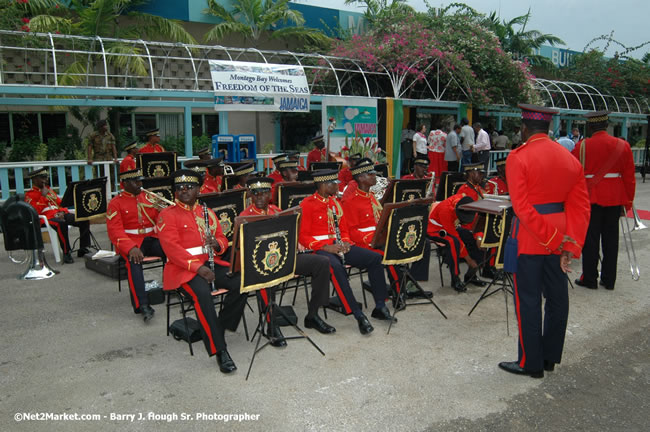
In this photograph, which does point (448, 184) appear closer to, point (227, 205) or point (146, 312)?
point (227, 205)

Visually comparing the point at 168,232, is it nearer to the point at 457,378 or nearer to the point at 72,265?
the point at 457,378

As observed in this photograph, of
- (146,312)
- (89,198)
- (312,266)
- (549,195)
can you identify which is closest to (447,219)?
(312,266)

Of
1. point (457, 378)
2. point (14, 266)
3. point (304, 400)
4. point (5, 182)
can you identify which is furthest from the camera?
point (5, 182)

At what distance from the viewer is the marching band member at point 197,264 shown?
175 inches

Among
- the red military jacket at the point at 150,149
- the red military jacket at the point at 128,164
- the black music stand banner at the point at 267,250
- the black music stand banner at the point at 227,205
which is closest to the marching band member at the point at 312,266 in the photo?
the black music stand banner at the point at 267,250

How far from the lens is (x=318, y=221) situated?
18.7 feet

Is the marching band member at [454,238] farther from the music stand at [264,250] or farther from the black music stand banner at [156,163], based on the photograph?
the black music stand banner at [156,163]

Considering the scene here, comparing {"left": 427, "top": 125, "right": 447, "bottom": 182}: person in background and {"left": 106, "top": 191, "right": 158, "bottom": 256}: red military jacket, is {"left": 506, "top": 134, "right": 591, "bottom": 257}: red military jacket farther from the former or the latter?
{"left": 427, "top": 125, "right": 447, "bottom": 182}: person in background

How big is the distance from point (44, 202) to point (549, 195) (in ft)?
23.4

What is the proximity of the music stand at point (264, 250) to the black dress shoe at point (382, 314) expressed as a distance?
100 centimetres

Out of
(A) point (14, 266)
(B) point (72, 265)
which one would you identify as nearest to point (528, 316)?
(B) point (72, 265)

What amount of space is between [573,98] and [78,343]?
2352 cm

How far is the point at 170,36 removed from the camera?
57.8 ft

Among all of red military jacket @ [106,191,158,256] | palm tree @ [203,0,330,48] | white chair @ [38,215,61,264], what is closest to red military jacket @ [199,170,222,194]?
red military jacket @ [106,191,158,256]
